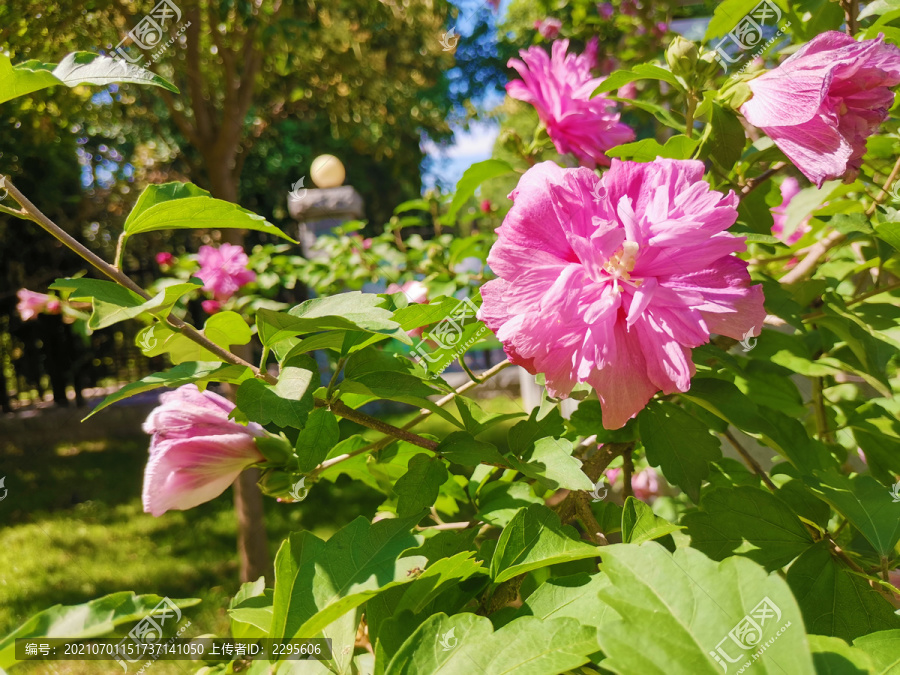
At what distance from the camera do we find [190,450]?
1.79 feet

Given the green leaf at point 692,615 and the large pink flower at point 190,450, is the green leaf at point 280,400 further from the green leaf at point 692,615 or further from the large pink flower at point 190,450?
the green leaf at point 692,615

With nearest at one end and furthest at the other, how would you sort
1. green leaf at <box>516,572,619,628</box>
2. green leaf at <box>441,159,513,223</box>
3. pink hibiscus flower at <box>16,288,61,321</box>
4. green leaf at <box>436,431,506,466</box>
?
green leaf at <box>516,572,619,628</box>
green leaf at <box>436,431,506,466</box>
green leaf at <box>441,159,513,223</box>
pink hibiscus flower at <box>16,288,61,321</box>

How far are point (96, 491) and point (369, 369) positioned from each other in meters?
3.83

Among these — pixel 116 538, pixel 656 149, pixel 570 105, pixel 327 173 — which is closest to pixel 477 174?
pixel 570 105

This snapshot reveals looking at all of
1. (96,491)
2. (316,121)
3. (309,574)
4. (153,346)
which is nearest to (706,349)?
(309,574)

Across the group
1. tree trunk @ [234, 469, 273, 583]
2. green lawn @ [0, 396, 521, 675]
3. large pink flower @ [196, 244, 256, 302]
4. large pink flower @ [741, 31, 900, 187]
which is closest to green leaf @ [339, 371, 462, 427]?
large pink flower @ [741, 31, 900, 187]

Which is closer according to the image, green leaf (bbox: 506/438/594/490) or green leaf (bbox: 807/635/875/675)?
green leaf (bbox: 807/635/875/675)

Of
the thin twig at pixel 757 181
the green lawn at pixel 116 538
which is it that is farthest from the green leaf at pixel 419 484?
the green lawn at pixel 116 538

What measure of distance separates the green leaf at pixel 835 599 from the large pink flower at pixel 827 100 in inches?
12.2

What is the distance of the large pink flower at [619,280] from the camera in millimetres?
468

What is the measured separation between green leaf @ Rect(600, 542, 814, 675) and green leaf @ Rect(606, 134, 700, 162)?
381 millimetres

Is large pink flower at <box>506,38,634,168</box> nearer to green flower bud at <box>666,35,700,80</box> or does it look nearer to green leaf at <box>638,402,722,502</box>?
green flower bud at <box>666,35,700,80</box>

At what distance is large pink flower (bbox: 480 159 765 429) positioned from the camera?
47 cm

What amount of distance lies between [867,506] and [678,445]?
149 mm
